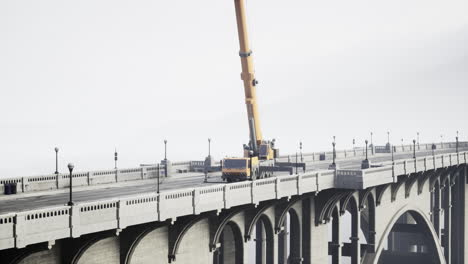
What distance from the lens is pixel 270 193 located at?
153 ft

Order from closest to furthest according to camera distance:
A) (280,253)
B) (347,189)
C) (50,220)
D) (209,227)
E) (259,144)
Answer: (50,220), (209,227), (347,189), (259,144), (280,253)

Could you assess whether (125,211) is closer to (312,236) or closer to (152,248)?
(152,248)

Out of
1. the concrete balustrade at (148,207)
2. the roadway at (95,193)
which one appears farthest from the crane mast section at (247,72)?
the concrete balustrade at (148,207)

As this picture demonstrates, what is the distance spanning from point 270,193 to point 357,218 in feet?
77.0

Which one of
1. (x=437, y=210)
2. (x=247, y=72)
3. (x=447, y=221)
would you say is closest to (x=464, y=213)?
(x=447, y=221)

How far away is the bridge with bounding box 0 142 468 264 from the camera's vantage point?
31250 millimetres

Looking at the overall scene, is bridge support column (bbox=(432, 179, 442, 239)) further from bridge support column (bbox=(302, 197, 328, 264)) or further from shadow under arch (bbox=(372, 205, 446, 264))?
bridge support column (bbox=(302, 197, 328, 264))

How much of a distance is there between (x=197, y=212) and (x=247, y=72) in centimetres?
2863

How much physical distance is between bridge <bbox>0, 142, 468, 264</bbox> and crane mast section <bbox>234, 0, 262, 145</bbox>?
6.47m

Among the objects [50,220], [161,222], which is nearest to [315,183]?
[161,222]

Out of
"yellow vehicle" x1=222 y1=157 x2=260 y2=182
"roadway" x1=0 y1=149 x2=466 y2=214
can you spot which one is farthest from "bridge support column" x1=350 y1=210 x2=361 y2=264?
"yellow vehicle" x1=222 y1=157 x2=260 y2=182

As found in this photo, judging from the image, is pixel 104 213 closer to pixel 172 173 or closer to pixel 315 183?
pixel 315 183

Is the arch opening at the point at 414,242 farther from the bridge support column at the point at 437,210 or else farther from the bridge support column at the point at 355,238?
the bridge support column at the point at 355,238

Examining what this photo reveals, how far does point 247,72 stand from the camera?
65.1m
